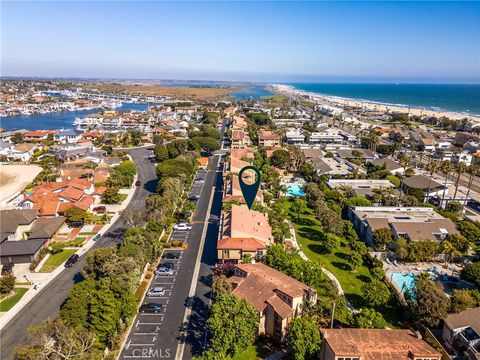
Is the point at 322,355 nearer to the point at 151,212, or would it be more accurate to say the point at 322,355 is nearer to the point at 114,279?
the point at 114,279

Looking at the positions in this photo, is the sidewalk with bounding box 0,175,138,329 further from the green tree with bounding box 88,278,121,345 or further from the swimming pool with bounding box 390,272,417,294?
the swimming pool with bounding box 390,272,417,294

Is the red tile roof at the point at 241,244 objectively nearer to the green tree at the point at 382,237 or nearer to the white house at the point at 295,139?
the green tree at the point at 382,237

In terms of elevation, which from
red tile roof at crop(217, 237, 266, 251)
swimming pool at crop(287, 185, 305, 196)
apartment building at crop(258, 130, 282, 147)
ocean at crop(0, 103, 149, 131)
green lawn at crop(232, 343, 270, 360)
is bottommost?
green lawn at crop(232, 343, 270, 360)

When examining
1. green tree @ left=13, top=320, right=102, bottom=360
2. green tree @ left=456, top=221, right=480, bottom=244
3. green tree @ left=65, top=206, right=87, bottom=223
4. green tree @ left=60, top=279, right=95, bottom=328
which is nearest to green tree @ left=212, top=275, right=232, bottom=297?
green tree @ left=13, top=320, right=102, bottom=360

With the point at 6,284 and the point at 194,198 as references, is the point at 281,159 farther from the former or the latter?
the point at 6,284

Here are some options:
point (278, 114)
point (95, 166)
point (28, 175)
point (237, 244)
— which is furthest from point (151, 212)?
point (278, 114)
